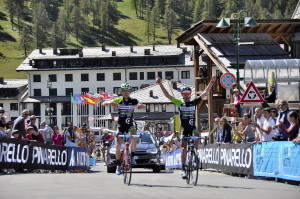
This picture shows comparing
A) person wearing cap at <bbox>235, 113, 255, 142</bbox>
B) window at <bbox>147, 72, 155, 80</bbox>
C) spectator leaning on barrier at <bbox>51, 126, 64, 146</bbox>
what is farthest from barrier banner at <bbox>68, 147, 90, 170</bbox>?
window at <bbox>147, 72, 155, 80</bbox>

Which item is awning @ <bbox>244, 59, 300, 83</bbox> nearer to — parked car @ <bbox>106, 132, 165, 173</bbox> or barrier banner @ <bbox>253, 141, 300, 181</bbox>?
parked car @ <bbox>106, 132, 165, 173</bbox>

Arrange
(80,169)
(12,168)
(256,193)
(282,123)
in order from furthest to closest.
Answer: (80,169) → (12,168) → (282,123) → (256,193)

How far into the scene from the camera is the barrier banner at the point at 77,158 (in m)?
27.3

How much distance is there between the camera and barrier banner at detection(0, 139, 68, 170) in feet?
70.8

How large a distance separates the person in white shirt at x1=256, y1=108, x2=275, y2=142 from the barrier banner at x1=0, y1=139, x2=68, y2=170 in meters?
6.99

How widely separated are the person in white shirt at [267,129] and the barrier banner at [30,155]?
22.9 ft

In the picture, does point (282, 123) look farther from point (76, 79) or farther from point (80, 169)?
point (76, 79)

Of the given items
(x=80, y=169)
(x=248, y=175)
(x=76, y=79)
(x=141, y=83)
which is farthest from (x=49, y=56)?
(x=248, y=175)

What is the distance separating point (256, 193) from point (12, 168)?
1007cm

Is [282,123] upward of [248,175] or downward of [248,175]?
upward

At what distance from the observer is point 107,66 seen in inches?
5212

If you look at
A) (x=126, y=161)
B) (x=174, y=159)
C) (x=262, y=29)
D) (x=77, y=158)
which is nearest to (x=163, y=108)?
(x=262, y=29)

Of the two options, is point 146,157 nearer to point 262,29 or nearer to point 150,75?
point 262,29

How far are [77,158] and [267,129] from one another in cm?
1005
